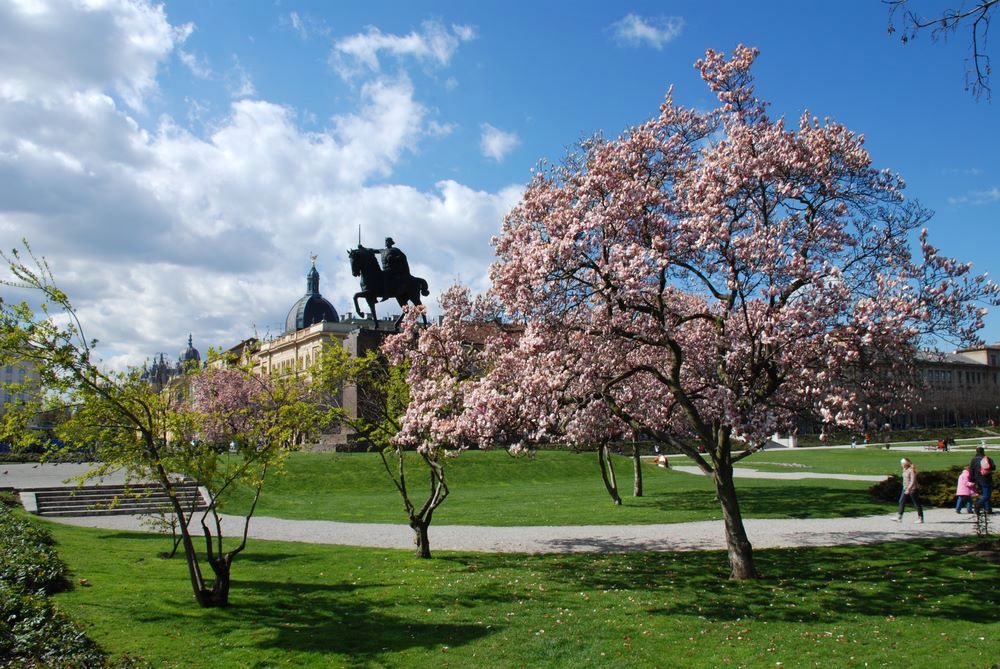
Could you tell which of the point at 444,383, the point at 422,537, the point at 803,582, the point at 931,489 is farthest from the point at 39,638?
the point at 931,489

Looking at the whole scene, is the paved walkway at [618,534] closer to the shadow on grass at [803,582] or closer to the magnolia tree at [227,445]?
the shadow on grass at [803,582]

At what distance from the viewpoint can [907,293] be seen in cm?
1164

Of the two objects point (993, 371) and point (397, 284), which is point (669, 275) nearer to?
point (397, 284)

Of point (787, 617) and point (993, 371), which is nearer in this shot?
point (787, 617)

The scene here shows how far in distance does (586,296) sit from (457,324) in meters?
4.38

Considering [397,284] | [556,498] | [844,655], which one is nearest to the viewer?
[844,655]

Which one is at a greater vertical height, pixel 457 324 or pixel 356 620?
pixel 457 324

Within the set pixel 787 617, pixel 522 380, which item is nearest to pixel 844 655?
pixel 787 617

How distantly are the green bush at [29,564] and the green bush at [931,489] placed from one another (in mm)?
24183

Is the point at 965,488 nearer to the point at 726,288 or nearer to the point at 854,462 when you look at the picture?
the point at 726,288

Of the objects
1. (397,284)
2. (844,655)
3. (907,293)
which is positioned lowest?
(844,655)

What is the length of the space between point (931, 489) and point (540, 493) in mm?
14507

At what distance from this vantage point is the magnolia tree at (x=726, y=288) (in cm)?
1202

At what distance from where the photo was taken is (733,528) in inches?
550
